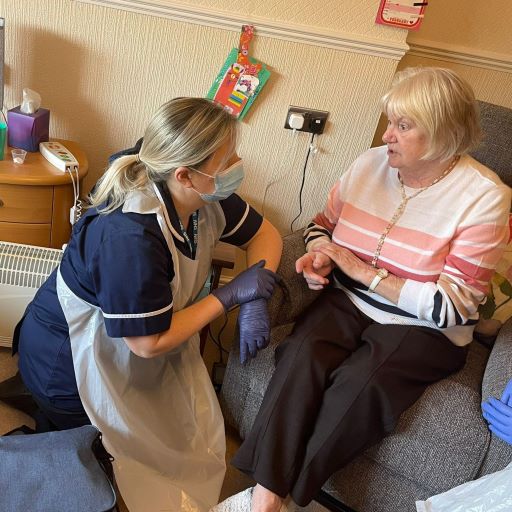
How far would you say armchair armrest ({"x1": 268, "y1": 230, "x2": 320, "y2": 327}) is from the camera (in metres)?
1.46

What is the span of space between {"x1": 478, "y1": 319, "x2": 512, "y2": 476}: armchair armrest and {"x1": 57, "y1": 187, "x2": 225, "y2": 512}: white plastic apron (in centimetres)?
66

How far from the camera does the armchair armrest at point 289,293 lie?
146cm

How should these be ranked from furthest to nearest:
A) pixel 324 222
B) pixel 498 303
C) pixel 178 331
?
pixel 324 222 < pixel 498 303 < pixel 178 331

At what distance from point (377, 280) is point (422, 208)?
23 cm

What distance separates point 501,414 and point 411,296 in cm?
34

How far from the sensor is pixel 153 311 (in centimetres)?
114

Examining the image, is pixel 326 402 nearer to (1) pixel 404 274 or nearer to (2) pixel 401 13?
(1) pixel 404 274

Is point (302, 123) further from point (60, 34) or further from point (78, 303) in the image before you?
point (78, 303)

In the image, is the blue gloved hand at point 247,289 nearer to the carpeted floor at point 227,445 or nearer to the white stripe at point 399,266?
the white stripe at point 399,266

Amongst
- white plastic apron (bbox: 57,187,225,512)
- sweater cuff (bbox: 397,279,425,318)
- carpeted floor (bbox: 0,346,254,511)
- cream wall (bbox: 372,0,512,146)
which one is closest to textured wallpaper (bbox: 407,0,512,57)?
cream wall (bbox: 372,0,512,146)

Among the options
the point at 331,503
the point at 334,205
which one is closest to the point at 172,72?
the point at 334,205

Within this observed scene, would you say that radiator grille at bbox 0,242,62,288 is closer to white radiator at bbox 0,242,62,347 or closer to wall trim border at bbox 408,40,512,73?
white radiator at bbox 0,242,62,347

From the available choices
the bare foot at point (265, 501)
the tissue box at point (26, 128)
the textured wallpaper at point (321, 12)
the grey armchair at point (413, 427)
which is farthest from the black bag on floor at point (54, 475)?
the textured wallpaper at point (321, 12)

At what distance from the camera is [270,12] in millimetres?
1782
